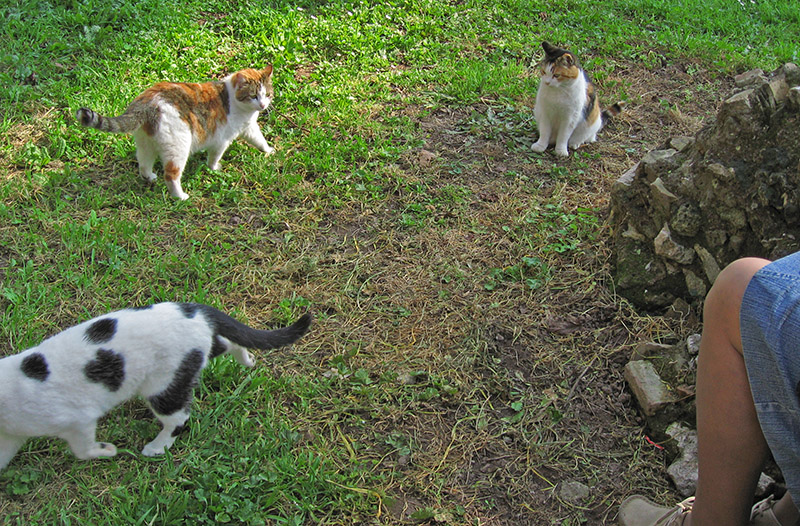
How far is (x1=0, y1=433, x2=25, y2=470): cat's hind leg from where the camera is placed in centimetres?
229

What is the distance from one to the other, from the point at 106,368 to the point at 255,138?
230 cm

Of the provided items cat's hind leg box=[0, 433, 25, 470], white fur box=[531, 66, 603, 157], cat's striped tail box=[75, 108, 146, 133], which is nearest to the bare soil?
white fur box=[531, 66, 603, 157]

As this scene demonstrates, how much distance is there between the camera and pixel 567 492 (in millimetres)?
2379

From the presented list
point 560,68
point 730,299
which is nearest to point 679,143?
point 560,68

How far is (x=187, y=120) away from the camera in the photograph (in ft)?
12.5

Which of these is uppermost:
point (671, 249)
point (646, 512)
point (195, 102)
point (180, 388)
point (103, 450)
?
point (671, 249)

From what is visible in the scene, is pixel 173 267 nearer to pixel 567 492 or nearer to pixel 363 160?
pixel 363 160

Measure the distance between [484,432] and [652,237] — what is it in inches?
56.5

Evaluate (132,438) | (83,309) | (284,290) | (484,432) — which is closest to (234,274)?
(284,290)

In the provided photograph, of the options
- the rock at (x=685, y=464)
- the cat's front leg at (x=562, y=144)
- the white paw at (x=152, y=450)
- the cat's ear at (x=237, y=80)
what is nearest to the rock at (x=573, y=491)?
the rock at (x=685, y=464)

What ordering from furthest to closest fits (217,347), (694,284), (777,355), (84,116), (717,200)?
(84,116) → (694,284) → (717,200) → (217,347) → (777,355)

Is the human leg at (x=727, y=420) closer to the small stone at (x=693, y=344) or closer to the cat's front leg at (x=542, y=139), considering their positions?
the small stone at (x=693, y=344)

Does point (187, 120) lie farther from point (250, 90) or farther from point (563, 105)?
point (563, 105)

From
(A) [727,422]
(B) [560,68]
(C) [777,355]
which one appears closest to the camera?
(C) [777,355]
